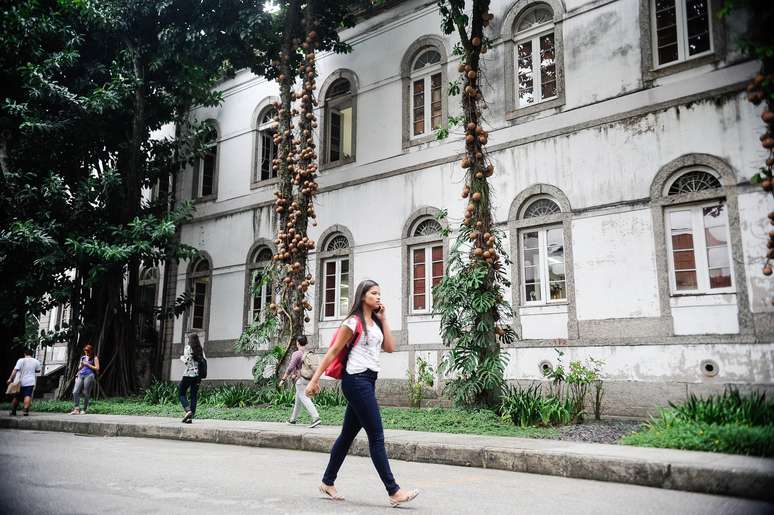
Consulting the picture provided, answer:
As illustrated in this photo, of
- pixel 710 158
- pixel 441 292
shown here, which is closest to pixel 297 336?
pixel 441 292

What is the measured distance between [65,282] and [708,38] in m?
16.9

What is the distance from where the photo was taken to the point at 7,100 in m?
16.2

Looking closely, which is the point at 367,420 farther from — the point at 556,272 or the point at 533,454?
the point at 556,272

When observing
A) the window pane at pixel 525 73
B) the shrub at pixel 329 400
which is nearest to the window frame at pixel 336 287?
the shrub at pixel 329 400

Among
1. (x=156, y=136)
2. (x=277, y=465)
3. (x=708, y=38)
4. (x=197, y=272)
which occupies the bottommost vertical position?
(x=277, y=465)

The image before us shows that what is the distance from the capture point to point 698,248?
11.2 metres

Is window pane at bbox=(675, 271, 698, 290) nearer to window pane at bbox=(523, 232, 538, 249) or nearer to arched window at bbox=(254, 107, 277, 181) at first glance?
window pane at bbox=(523, 232, 538, 249)

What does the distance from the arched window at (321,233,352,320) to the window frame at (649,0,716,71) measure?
8424 millimetres

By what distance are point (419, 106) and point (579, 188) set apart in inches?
201

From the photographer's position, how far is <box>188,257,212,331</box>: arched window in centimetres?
2003

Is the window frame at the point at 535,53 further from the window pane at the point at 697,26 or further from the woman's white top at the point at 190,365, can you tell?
the woman's white top at the point at 190,365

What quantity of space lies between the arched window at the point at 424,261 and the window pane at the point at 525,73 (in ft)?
11.3

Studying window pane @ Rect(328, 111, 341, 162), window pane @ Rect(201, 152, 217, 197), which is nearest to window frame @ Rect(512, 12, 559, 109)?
window pane @ Rect(328, 111, 341, 162)

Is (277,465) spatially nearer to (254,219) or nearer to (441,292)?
(441,292)
